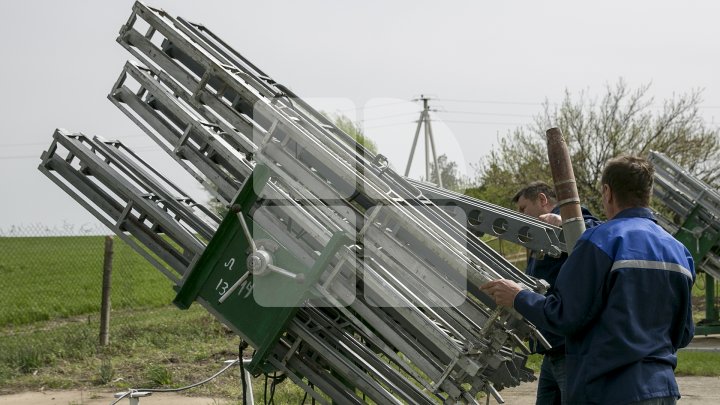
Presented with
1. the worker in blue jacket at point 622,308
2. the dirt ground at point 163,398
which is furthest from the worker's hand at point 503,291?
the dirt ground at point 163,398

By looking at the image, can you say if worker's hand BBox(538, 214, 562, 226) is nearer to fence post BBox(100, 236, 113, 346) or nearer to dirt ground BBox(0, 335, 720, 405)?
dirt ground BBox(0, 335, 720, 405)

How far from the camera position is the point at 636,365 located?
4.10 m

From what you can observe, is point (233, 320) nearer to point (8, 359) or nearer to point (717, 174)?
point (8, 359)

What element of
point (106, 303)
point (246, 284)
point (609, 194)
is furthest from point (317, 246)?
point (106, 303)

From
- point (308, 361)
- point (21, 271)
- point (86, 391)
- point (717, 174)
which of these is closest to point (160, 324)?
point (86, 391)

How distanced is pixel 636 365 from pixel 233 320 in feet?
7.03

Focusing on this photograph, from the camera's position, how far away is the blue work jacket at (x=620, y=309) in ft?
13.4

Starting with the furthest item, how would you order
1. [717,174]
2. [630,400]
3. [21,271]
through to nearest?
1. [717,174]
2. [21,271]
3. [630,400]

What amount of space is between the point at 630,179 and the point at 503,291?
31.0 inches

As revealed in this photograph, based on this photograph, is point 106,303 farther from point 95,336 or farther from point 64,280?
point 64,280

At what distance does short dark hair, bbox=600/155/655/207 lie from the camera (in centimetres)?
431

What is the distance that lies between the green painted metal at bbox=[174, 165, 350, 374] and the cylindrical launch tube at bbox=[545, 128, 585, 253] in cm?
126

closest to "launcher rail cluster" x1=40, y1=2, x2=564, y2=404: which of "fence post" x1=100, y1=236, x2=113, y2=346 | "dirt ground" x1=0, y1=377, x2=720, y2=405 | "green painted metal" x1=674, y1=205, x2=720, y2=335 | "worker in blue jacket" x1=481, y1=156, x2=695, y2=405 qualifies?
"worker in blue jacket" x1=481, y1=156, x2=695, y2=405

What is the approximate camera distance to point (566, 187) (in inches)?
187
